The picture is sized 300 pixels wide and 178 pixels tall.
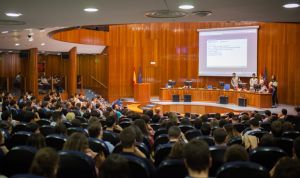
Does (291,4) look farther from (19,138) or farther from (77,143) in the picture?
(19,138)

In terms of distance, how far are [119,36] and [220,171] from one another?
1973 centimetres

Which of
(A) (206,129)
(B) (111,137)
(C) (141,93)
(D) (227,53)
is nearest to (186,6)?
(A) (206,129)

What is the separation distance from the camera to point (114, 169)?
256 cm

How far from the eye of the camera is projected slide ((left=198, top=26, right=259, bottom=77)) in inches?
763

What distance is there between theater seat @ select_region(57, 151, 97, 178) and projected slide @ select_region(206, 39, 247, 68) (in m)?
17.2

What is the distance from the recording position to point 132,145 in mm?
4094

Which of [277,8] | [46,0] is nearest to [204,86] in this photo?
[277,8]

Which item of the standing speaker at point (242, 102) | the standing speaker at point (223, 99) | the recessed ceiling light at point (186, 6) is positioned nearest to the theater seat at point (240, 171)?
the recessed ceiling light at point (186, 6)

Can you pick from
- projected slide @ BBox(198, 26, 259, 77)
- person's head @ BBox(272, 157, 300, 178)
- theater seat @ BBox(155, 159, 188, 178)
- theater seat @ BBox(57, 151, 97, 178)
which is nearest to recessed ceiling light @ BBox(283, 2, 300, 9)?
theater seat @ BBox(155, 159, 188, 178)

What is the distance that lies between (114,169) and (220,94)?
16817 mm

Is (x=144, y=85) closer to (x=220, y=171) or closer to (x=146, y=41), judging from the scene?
(x=146, y=41)

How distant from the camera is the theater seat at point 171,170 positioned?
3.36 metres

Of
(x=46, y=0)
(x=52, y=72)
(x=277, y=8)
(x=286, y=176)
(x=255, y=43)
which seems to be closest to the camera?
(x=286, y=176)

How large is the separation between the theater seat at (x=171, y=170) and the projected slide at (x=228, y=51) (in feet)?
55.4
